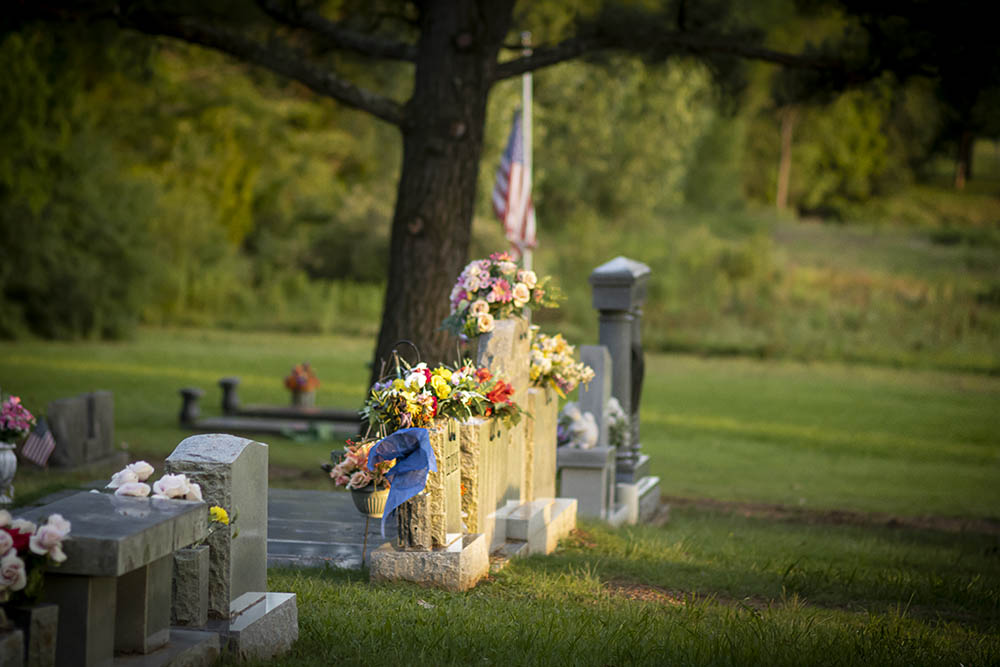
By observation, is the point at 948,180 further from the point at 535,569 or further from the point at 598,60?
the point at 535,569

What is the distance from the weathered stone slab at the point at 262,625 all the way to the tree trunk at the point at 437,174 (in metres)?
7.41

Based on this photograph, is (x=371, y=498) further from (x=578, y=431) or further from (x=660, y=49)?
(x=660, y=49)

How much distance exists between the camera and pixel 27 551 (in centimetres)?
371

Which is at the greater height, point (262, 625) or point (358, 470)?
point (358, 470)

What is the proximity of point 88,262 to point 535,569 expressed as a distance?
27680 millimetres

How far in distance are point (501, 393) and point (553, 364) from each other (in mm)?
1858

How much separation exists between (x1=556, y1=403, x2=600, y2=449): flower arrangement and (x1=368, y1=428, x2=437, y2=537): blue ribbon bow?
3.96 metres

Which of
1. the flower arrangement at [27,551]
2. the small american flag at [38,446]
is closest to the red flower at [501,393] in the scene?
the flower arrangement at [27,551]

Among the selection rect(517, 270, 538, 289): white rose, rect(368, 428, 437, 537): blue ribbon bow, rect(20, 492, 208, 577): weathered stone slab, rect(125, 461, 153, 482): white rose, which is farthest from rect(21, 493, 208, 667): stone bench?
rect(517, 270, 538, 289): white rose

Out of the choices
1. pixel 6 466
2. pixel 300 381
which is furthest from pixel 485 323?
pixel 300 381

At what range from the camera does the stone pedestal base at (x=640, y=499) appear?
1093 cm

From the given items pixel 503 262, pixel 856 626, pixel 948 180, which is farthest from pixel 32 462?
pixel 948 180

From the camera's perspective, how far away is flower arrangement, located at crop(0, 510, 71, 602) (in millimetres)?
3598

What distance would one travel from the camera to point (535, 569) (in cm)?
736
